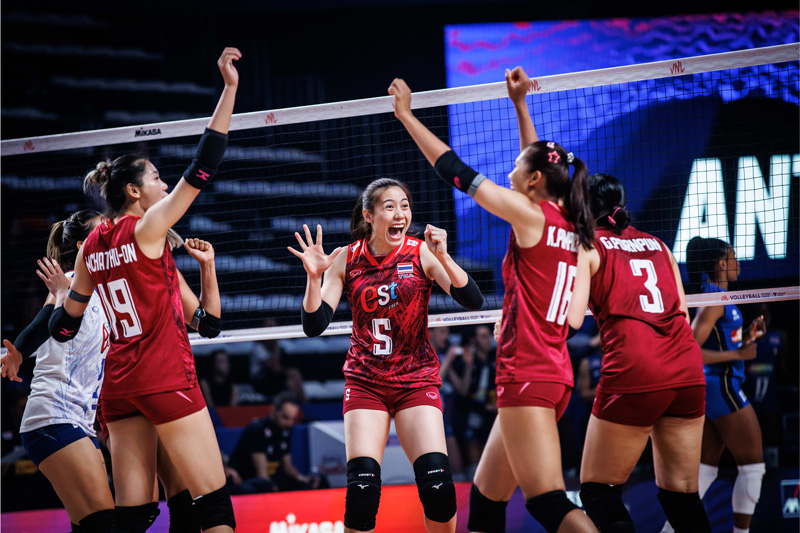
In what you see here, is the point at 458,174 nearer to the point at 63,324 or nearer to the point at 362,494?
the point at 362,494

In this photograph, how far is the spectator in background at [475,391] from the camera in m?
8.10

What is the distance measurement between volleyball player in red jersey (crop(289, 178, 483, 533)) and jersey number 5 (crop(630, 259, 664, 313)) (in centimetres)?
94

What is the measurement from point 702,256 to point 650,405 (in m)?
2.38

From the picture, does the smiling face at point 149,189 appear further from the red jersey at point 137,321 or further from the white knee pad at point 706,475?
the white knee pad at point 706,475

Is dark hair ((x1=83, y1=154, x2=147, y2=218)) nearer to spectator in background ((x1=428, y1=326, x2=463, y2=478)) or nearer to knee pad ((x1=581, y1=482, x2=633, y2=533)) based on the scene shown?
knee pad ((x1=581, y1=482, x2=633, y2=533))

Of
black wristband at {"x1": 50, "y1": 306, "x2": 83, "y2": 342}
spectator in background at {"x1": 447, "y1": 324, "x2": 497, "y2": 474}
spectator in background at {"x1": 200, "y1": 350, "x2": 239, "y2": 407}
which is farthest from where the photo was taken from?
spectator in background at {"x1": 200, "y1": 350, "x2": 239, "y2": 407}

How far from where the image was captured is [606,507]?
143 inches

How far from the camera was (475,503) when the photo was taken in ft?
13.0

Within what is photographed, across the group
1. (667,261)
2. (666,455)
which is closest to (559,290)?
(667,261)

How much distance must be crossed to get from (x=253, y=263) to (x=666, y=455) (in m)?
7.29

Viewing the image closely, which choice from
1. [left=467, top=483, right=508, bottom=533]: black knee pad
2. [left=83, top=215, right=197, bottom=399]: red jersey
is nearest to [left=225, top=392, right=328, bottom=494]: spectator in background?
[left=467, top=483, right=508, bottom=533]: black knee pad

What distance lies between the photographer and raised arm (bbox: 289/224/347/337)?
4055mm

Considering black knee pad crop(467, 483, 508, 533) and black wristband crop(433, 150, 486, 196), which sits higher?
black wristband crop(433, 150, 486, 196)

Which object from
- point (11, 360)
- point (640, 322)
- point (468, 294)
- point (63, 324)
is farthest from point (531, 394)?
point (11, 360)
